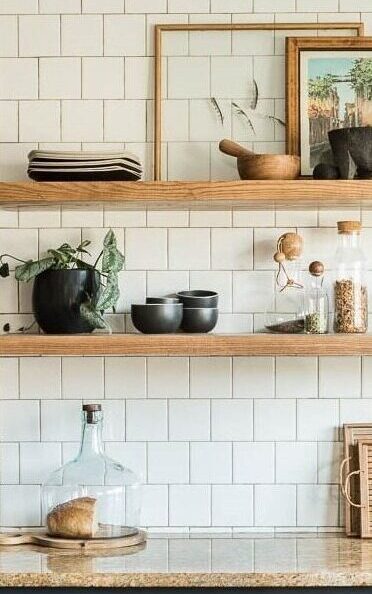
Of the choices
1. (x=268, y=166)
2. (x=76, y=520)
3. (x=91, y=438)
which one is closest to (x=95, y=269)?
(x=91, y=438)

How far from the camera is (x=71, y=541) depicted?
127 inches

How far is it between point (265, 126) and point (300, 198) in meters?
0.36

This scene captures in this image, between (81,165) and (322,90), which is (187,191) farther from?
(322,90)

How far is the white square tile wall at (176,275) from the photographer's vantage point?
3529 millimetres

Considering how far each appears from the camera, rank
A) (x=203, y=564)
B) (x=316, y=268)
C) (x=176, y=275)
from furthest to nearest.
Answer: (x=176, y=275), (x=316, y=268), (x=203, y=564)

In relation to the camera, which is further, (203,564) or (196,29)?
(196,29)

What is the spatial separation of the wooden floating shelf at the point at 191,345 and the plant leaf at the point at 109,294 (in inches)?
6.2

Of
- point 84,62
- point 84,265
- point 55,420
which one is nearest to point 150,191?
point 84,265

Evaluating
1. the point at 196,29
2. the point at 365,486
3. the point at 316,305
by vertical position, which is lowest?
the point at 365,486

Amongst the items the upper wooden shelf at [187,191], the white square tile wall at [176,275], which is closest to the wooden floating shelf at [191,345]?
the white square tile wall at [176,275]

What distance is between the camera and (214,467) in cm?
355

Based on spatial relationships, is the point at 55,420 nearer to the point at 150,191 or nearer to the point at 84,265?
the point at 84,265

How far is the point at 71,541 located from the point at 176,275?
90 centimetres

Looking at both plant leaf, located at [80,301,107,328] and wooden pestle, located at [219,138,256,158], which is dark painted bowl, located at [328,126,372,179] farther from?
plant leaf, located at [80,301,107,328]
